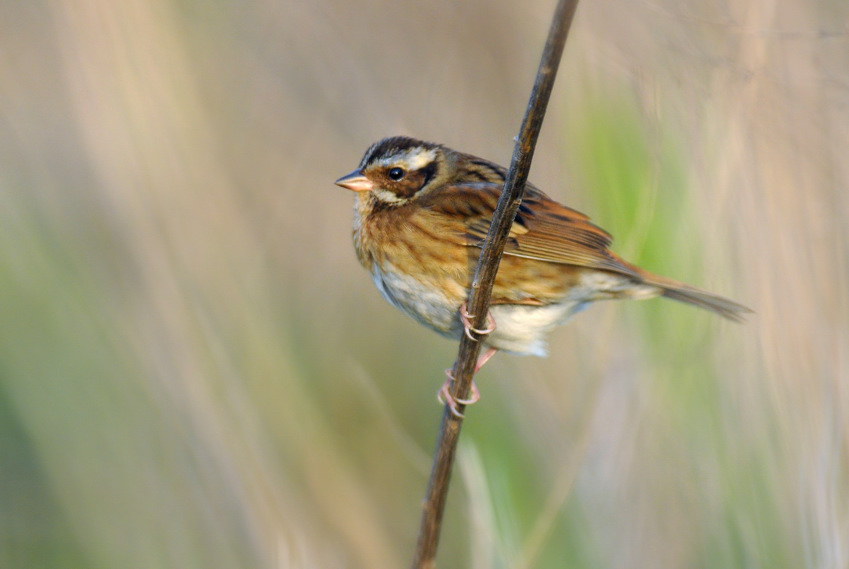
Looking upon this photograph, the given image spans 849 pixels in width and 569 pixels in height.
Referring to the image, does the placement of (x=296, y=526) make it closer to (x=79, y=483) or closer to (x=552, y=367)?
(x=79, y=483)

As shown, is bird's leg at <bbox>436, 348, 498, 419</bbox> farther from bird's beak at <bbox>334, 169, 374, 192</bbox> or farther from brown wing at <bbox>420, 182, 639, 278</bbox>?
bird's beak at <bbox>334, 169, 374, 192</bbox>

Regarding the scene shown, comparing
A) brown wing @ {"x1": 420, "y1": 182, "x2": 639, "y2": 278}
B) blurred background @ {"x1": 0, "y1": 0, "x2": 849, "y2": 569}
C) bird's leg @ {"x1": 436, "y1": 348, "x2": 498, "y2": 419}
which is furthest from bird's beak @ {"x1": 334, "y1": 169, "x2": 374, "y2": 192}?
bird's leg @ {"x1": 436, "y1": 348, "x2": 498, "y2": 419}

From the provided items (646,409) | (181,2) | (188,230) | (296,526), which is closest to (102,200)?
(188,230)

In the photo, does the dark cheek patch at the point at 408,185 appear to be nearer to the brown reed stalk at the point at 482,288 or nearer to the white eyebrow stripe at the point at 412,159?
the white eyebrow stripe at the point at 412,159

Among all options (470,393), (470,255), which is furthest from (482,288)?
(470,255)

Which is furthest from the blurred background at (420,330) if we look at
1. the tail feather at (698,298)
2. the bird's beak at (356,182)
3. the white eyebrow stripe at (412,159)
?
the bird's beak at (356,182)

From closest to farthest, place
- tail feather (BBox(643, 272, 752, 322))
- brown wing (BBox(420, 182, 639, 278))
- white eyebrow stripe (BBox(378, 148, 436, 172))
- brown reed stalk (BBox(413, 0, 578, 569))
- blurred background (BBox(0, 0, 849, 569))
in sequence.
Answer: brown reed stalk (BBox(413, 0, 578, 569)), blurred background (BBox(0, 0, 849, 569)), tail feather (BBox(643, 272, 752, 322)), brown wing (BBox(420, 182, 639, 278)), white eyebrow stripe (BBox(378, 148, 436, 172))

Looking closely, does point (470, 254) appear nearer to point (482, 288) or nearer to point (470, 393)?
point (470, 393)
